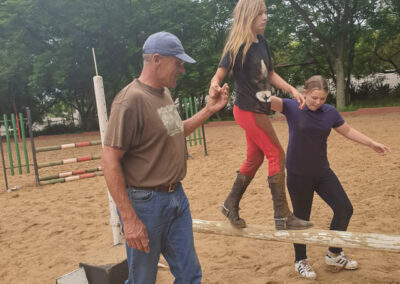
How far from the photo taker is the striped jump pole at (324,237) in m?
2.58

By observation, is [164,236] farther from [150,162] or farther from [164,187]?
[150,162]

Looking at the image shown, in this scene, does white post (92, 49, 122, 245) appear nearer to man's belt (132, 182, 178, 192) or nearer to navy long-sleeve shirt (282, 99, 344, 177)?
man's belt (132, 182, 178, 192)

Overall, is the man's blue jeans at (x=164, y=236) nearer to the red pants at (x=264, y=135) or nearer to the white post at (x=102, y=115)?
the red pants at (x=264, y=135)

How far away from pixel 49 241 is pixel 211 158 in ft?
19.0

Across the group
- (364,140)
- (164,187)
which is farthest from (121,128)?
(364,140)

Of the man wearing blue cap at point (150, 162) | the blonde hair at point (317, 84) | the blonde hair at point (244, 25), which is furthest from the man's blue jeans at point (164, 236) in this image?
the blonde hair at point (317, 84)

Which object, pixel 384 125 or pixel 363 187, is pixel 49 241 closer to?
pixel 363 187

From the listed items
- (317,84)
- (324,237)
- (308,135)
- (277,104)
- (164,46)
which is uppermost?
(164,46)

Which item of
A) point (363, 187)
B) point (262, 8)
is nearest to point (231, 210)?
point (262, 8)

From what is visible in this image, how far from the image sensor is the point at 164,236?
221 cm

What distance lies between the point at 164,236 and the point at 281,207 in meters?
1.01

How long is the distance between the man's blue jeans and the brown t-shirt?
0.33 ft

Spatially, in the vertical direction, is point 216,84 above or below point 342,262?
above

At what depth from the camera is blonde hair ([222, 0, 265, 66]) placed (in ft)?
8.77
